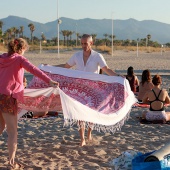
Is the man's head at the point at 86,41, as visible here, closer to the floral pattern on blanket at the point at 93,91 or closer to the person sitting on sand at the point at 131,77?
the floral pattern on blanket at the point at 93,91

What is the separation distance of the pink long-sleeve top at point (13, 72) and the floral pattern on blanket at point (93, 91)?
52.7 inches

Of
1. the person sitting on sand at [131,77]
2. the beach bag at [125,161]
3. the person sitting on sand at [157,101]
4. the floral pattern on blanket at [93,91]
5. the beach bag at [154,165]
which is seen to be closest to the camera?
the beach bag at [154,165]

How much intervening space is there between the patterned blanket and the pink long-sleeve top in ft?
2.14

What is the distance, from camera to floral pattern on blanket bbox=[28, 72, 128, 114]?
6.16 m

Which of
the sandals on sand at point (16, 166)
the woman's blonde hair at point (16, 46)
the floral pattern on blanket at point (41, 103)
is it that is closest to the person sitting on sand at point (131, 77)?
the floral pattern on blanket at point (41, 103)

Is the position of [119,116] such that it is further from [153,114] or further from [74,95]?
[153,114]

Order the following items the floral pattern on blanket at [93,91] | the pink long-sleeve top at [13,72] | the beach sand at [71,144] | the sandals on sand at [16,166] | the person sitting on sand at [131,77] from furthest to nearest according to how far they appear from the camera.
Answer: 1. the person sitting on sand at [131,77]
2. the floral pattern on blanket at [93,91]
3. the beach sand at [71,144]
4. the sandals on sand at [16,166]
5. the pink long-sleeve top at [13,72]

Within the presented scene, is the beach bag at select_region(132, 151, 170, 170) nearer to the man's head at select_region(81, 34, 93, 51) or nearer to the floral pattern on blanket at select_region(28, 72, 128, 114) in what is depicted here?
the floral pattern on blanket at select_region(28, 72, 128, 114)

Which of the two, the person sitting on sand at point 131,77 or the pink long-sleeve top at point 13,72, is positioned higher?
the pink long-sleeve top at point 13,72

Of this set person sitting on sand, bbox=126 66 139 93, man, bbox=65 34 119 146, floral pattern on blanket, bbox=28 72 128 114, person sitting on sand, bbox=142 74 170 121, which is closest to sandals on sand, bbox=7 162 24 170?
man, bbox=65 34 119 146

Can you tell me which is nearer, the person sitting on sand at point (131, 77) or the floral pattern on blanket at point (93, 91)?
the floral pattern on blanket at point (93, 91)

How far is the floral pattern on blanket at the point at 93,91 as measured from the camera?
6164 millimetres

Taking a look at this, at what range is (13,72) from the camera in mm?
4922

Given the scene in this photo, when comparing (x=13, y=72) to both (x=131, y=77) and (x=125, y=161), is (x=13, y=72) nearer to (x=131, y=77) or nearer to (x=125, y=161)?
(x=125, y=161)
